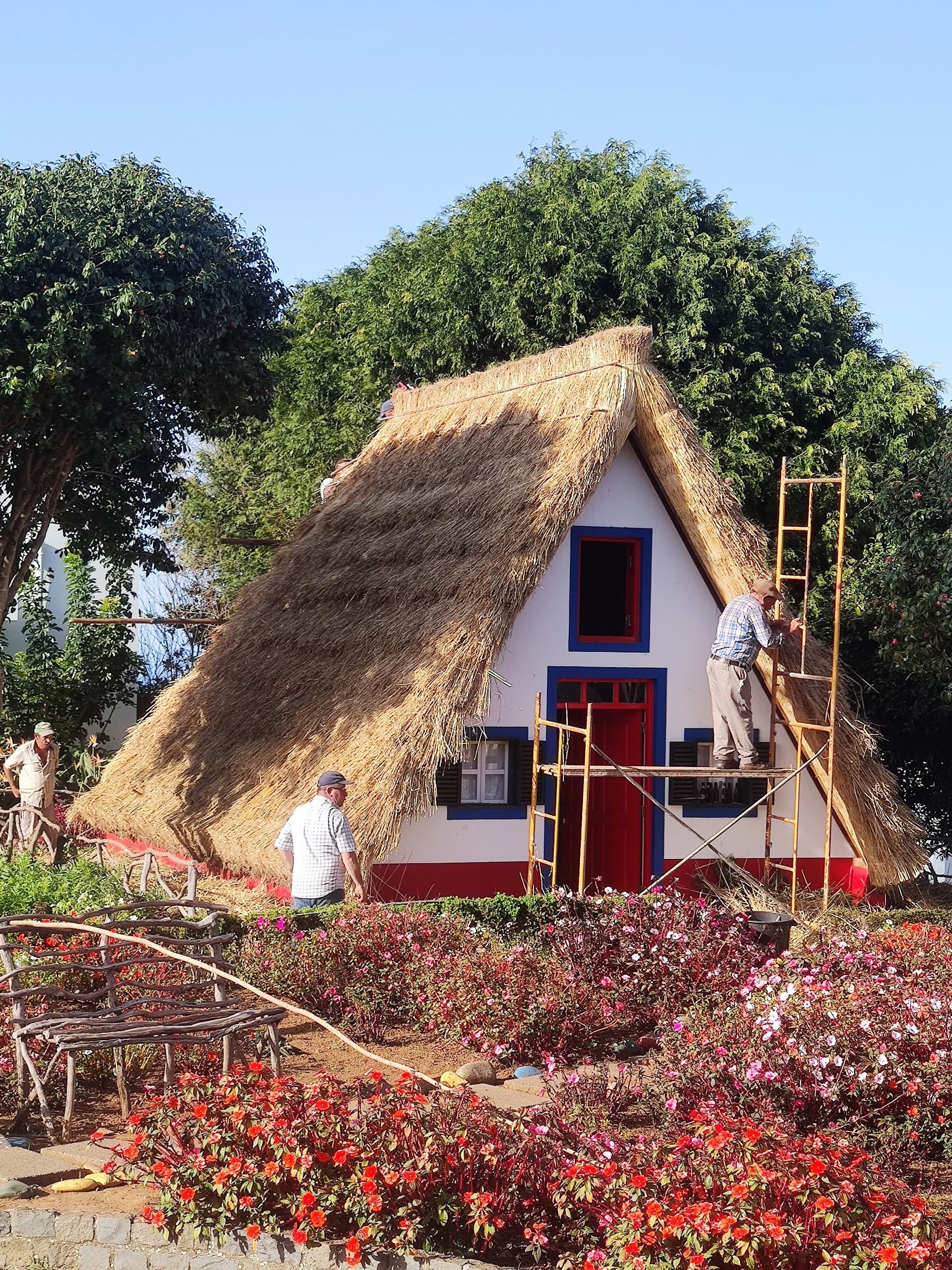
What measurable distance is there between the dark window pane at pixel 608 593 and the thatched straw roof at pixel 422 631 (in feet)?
2.43

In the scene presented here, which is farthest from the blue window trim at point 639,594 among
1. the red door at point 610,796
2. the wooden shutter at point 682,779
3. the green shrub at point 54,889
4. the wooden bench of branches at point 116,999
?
the wooden bench of branches at point 116,999

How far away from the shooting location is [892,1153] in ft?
23.4

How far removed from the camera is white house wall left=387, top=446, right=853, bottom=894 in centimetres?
1498

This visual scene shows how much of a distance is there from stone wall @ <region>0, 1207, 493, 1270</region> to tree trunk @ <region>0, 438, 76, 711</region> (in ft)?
33.5

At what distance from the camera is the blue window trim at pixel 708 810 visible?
51.0 feet

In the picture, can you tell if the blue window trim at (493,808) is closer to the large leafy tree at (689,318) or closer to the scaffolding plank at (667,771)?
the scaffolding plank at (667,771)

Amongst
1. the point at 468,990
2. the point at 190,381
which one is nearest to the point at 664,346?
the point at 190,381

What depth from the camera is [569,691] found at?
604 inches

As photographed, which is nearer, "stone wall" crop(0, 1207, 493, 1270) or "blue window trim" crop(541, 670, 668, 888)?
"stone wall" crop(0, 1207, 493, 1270)

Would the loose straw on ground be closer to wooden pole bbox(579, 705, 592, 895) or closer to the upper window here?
wooden pole bbox(579, 705, 592, 895)

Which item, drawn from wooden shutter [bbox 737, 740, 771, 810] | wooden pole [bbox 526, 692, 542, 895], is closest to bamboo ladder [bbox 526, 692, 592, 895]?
wooden pole [bbox 526, 692, 542, 895]

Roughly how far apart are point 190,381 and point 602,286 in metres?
10.8

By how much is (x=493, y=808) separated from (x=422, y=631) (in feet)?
6.19

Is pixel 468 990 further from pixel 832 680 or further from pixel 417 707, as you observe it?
pixel 832 680
